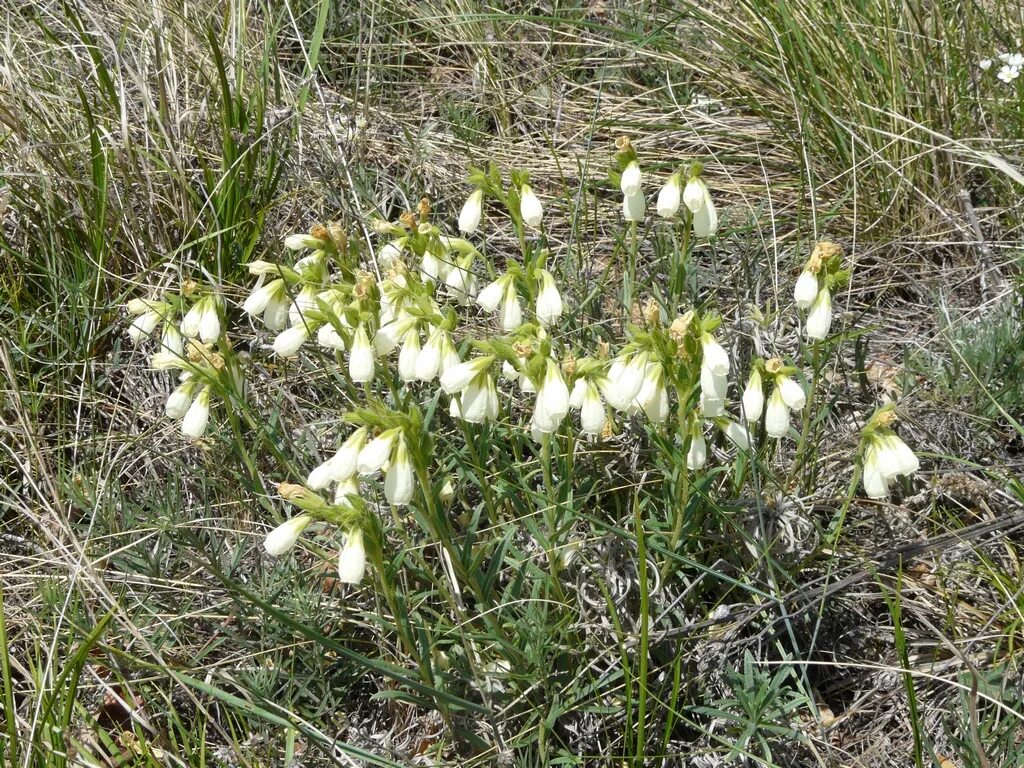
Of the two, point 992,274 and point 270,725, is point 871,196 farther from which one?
point 270,725

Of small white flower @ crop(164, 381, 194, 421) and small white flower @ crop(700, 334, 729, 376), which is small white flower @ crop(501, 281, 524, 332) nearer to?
small white flower @ crop(700, 334, 729, 376)

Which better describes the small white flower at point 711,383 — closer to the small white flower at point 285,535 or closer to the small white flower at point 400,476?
the small white flower at point 400,476

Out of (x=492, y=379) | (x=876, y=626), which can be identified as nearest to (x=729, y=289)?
(x=876, y=626)

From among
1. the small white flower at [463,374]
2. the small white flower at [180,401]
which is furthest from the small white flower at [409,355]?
the small white flower at [180,401]

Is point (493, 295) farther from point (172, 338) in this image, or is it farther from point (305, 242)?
point (172, 338)

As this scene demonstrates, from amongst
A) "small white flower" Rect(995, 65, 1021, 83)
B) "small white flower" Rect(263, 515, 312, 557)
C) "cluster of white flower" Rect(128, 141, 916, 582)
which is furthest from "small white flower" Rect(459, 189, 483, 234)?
"small white flower" Rect(995, 65, 1021, 83)

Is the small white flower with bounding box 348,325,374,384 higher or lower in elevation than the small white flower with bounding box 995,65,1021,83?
lower
